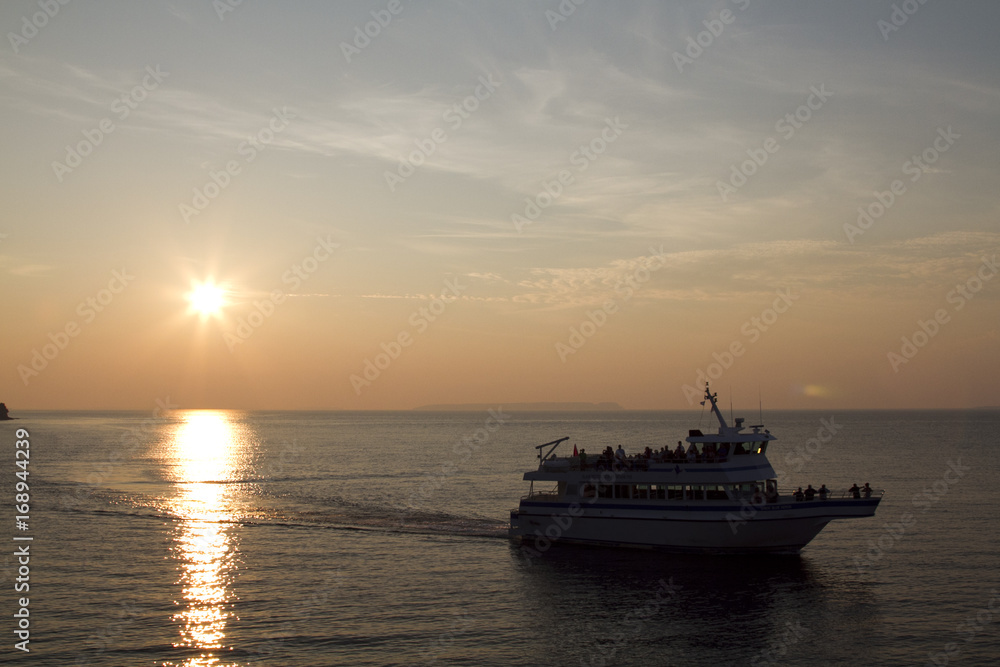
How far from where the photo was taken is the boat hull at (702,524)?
1781 inches

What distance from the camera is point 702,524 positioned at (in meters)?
46.5

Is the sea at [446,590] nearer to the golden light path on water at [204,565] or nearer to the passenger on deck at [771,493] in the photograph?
the golden light path on water at [204,565]

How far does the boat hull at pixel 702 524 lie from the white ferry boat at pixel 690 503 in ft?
0.19

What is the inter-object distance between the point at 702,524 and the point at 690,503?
4.62 ft

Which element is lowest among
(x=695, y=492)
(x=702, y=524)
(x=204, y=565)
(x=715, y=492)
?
(x=702, y=524)

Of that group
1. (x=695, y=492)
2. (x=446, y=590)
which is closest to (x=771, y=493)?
(x=695, y=492)

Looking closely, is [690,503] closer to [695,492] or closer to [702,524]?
[695,492]

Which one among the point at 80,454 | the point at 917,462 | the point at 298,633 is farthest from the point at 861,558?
the point at 80,454

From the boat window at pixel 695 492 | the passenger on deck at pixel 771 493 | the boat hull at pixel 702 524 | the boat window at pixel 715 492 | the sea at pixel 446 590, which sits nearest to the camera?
the sea at pixel 446 590

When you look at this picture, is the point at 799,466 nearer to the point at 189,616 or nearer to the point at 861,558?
the point at 861,558

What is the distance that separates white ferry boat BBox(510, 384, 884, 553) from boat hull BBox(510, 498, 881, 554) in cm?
6

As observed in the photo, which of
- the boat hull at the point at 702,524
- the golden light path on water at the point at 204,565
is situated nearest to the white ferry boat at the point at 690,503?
the boat hull at the point at 702,524

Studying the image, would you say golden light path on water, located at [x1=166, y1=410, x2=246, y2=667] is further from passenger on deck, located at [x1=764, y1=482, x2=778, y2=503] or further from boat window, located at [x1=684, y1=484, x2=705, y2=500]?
passenger on deck, located at [x1=764, y1=482, x2=778, y2=503]

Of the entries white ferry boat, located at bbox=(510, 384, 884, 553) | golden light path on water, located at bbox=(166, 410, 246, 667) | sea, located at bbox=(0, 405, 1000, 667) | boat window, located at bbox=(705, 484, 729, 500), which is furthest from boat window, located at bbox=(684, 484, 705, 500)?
golden light path on water, located at bbox=(166, 410, 246, 667)
